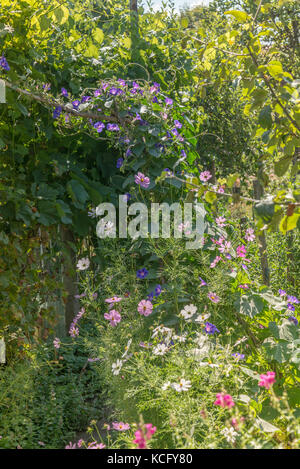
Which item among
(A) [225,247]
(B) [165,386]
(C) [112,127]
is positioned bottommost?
(B) [165,386]

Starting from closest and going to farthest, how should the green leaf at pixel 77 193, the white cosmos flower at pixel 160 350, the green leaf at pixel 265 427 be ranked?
the green leaf at pixel 265 427
the white cosmos flower at pixel 160 350
the green leaf at pixel 77 193

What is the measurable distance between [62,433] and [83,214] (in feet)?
3.58

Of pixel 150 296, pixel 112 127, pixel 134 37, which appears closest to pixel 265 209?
pixel 150 296

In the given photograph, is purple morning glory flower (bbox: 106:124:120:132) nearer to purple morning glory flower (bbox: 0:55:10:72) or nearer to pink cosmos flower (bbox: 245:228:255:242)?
purple morning glory flower (bbox: 0:55:10:72)

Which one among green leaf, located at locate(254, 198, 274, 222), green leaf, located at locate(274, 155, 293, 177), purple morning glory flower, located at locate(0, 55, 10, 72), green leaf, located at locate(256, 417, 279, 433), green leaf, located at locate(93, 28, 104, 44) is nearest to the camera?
green leaf, located at locate(254, 198, 274, 222)

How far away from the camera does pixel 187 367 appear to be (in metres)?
1.76

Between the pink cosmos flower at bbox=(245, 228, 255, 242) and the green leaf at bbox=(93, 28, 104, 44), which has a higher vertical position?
the green leaf at bbox=(93, 28, 104, 44)

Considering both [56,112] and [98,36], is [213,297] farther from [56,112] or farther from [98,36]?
[98,36]

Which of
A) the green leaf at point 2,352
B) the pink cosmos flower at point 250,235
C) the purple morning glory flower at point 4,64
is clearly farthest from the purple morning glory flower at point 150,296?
the purple morning glory flower at point 4,64

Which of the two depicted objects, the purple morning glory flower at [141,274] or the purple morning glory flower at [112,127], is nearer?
the purple morning glory flower at [141,274]

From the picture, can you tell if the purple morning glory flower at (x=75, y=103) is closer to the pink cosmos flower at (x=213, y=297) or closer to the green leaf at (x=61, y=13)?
the green leaf at (x=61, y=13)

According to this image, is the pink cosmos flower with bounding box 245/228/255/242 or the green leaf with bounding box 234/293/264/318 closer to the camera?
the green leaf with bounding box 234/293/264/318

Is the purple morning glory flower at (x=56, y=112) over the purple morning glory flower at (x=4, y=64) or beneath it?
beneath

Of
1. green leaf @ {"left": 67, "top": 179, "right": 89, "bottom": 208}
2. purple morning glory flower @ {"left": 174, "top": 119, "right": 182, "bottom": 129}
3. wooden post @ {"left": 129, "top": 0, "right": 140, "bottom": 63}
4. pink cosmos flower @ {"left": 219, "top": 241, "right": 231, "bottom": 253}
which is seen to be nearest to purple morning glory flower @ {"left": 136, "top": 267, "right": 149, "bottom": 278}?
pink cosmos flower @ {"left": 219, "top": 241, "right": 231, "bottom": 253}
